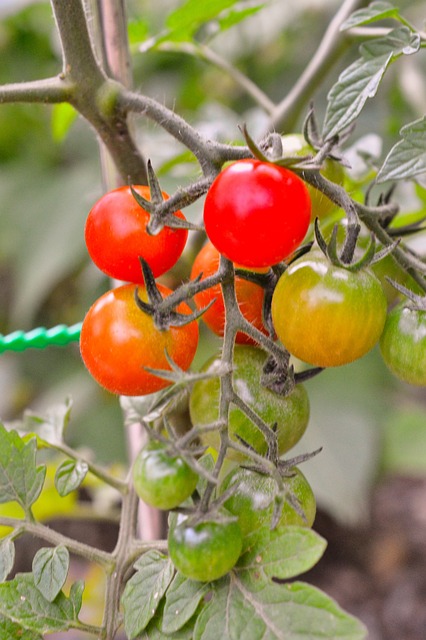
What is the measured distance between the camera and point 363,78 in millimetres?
451

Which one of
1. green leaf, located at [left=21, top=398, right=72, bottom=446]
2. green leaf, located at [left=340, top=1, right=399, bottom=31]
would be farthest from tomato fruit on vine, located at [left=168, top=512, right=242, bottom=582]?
green leaf, located at [left=340, top=1, right=399, bottom=31]

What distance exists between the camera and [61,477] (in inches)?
19.2

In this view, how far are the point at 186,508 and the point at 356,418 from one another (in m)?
1.05

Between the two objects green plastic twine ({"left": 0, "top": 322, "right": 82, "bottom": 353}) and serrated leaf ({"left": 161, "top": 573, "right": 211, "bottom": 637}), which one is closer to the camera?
serrated leaf ({"left": 161, "top": 573, "right": 211, "bottom": 637})

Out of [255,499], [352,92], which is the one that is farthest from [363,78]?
[255,499]

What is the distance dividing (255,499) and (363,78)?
270mm

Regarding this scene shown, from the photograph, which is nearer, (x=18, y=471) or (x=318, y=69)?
(x=18, y=471)

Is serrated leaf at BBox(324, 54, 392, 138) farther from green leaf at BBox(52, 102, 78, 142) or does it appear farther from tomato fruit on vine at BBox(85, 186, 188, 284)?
green leaf at BBox(52, 102, 78, 142)

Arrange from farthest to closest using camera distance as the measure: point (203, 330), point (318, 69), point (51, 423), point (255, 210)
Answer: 1. point (203, 330)
2. point (318, 69)
3. point (51, 423)
4. point (255, 210)

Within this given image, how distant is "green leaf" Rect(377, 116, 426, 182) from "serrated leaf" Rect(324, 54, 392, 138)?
32 mm

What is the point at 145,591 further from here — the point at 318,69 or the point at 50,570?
the point at 318,69

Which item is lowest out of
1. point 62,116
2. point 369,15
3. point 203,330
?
point 203,330

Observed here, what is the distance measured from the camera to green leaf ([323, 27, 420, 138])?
1.42ft

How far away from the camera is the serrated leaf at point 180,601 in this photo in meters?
0.39
